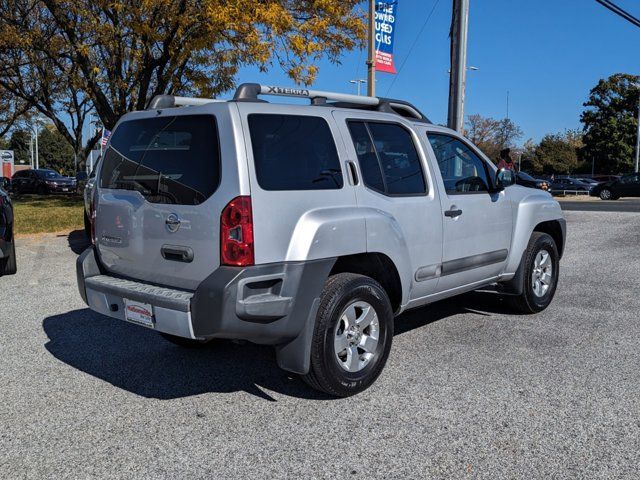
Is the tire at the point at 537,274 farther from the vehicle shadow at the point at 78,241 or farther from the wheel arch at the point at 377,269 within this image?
the vehicle shadow at the point at 78,241

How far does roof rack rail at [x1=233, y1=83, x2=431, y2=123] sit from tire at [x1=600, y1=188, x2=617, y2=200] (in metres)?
34.6

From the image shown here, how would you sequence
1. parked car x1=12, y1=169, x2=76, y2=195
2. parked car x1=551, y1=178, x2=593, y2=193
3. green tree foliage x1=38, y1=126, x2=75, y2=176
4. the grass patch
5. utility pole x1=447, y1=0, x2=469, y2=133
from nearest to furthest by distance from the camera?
utility pole x1=447, y1=0, x2=469, y2=133 → the grass patch → parked car x1=12, y1=169, x2=76, y2=195 → parked car x1=551, y1=178, x2=593, y2=193 → green tree foliage x1=38, y1=126, x2=75, y2=176

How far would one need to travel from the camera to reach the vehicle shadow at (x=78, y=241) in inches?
433

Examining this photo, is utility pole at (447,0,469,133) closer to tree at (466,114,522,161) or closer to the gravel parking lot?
the gravel parking lot

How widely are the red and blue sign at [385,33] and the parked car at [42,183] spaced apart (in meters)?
23.2

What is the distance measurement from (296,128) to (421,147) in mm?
1307

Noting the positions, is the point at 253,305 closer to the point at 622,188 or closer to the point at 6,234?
the point at 6,234

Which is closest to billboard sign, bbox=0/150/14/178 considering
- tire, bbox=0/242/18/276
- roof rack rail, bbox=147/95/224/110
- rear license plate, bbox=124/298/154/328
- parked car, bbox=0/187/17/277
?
tire, bbox=0/242/18/276

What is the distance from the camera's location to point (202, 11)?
562 inches

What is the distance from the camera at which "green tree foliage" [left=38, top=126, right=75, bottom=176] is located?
87.9m

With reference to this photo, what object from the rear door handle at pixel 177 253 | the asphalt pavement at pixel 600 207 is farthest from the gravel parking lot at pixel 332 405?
the asphalt pavement at pixel 600 207

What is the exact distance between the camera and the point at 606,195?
36.1m

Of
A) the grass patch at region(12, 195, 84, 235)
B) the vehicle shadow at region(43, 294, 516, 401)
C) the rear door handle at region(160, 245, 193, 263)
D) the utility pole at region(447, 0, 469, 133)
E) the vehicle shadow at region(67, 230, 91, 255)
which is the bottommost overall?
the vehicle shadow at region(43, 294, 516, 401)

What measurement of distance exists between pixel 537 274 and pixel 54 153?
9270 centimetres
